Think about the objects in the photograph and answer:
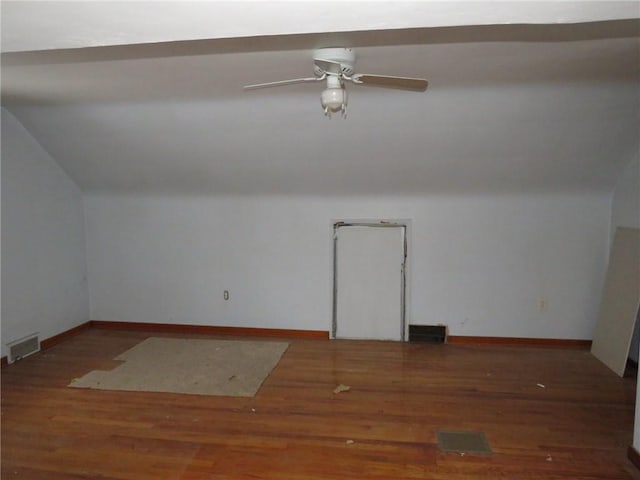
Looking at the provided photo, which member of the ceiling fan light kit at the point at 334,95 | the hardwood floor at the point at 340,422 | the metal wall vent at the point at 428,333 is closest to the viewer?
the ceiling fan light kit at the point at 334,95

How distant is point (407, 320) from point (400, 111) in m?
2.16

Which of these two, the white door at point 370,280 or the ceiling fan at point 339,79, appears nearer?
the ceiling fan at point 339,79

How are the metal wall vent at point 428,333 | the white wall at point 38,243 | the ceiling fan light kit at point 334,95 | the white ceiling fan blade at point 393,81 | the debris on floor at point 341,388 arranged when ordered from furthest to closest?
the metal wall vent at point 428,333, the white wall at point 38,243, the debris on floor at point 341,388, the ceiling fan light kit at point 334,95, the white ceiling fan blade at point 393,81

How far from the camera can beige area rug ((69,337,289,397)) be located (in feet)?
10.9

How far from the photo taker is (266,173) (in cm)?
402

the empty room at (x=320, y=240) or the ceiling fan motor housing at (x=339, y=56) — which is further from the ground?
the ceiling fan motor housing at (x=339, y=56)

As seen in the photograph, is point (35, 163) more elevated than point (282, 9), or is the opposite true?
point (282, 9)

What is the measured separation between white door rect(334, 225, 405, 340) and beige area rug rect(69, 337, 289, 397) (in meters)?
0.78

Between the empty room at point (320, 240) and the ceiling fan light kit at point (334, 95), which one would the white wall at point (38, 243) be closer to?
the empty room at point (320, 240)

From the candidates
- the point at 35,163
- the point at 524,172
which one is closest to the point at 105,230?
the point at 35,163

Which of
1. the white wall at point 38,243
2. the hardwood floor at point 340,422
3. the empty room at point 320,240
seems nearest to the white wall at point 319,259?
the empty room at point 320,240

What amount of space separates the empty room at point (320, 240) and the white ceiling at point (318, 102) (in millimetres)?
17

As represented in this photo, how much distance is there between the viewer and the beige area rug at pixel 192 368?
3.32 m

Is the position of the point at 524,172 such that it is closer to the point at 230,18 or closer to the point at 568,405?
the point at 568,405
